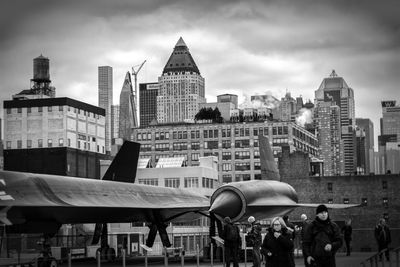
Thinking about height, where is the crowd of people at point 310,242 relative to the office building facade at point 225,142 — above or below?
below

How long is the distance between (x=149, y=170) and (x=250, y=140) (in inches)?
3635

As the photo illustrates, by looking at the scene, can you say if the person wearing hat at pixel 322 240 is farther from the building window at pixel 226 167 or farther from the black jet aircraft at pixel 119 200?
the building window at pixel 226 167

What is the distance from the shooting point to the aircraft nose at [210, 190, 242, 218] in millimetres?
34188

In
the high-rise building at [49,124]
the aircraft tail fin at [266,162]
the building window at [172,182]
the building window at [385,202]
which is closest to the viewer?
the aircraft tail fin at [266,162]

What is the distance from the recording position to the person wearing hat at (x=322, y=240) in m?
15.3

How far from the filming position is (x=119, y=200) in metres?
36.3

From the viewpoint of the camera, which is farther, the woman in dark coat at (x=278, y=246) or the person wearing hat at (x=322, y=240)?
the woman in dark coat at (x=278, y=246)

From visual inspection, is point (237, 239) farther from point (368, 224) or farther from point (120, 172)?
point (368, 224)

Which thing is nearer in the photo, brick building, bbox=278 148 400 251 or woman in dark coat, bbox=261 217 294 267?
woman in dark coat, bbox=261 217 294 267

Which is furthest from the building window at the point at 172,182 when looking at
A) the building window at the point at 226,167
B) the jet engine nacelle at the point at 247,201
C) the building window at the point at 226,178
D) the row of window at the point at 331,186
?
the building window at the point at 226,167

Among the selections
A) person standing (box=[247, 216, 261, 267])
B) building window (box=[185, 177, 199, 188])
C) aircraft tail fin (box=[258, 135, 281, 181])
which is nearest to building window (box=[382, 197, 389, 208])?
building window (box=[185, 177, 199, 188])

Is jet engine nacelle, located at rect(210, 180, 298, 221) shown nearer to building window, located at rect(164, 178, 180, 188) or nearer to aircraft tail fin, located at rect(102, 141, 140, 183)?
aircraft tail fin, located at rect(102, 141, 140, 183)

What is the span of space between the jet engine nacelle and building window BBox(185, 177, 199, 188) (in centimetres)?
4697

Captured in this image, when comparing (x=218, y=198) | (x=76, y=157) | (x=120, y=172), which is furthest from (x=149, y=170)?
(x=218, y=198)
